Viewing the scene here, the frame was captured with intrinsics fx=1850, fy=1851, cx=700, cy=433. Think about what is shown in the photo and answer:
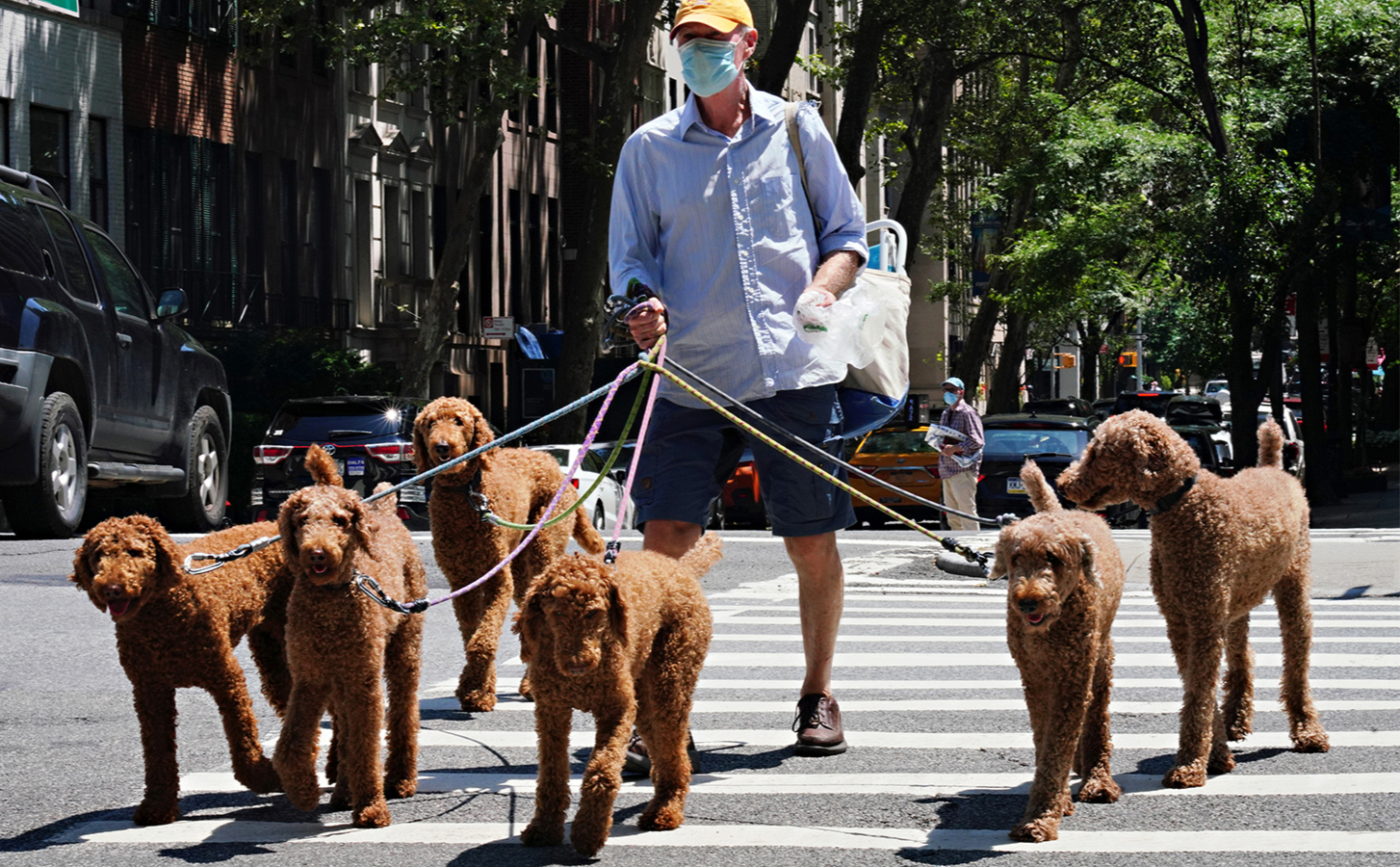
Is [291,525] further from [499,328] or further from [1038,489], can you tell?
[499,328]

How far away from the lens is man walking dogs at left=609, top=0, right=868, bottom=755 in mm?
6785

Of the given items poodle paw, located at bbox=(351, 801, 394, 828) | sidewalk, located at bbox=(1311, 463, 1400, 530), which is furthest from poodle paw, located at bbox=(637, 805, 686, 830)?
sidewalk, located at bbox=(1311, 463, 1400, 530)

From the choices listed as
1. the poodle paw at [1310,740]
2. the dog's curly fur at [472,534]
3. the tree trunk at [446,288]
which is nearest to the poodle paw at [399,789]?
the dog's curly fur at [472,534]

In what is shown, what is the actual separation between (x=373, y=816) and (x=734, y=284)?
2343 mm

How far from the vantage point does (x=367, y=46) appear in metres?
30.8

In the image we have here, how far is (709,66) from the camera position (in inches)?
268

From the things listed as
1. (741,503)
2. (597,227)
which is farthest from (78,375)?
(597,227)

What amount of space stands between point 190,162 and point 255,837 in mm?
30256

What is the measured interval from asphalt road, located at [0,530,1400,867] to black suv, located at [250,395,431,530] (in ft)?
36.4

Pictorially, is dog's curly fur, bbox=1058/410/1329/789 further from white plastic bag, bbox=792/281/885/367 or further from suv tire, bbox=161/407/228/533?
suv tire, bbox=161/407/228/533

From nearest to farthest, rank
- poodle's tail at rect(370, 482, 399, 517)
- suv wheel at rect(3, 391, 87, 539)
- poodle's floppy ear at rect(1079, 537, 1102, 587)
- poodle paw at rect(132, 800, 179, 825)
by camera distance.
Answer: poodle's floppy ear at rect(1079, 537, 1102, 587)
poodle paw at rect(132, 800, 179, 825)
poodle's tail at rect(370, 482, 399, 517)
suv wheel at rect(3, 391, 87, 539)

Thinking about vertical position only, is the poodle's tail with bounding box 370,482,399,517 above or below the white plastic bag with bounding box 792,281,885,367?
below

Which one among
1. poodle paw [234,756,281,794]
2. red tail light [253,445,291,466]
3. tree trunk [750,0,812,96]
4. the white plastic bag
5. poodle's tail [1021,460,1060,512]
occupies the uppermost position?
tree trunk [750,0,812,96]

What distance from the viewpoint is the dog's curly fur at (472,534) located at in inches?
321
